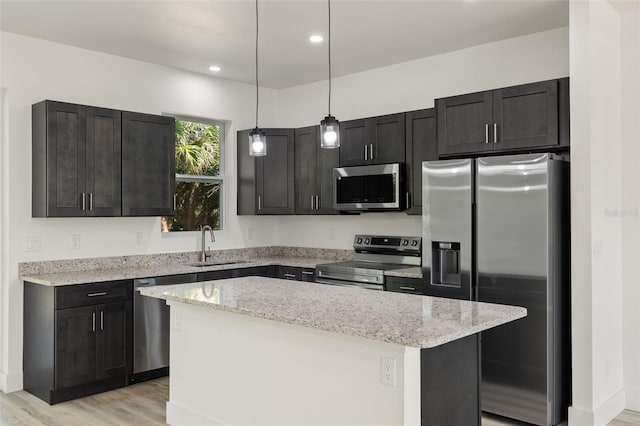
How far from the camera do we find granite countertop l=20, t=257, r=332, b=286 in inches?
162

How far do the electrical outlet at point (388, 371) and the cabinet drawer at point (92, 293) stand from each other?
105 inches

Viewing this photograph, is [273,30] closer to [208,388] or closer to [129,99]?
[129,99]

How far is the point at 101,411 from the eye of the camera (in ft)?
12.7

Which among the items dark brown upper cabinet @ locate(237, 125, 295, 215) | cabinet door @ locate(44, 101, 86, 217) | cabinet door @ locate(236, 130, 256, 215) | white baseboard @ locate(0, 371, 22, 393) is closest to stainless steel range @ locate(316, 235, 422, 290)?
dark brown upper cabinet @ locate(237, 125, 295, 215)

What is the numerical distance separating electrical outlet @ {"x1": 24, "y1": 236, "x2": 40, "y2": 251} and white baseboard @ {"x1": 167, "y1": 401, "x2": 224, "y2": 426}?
5.85 ft

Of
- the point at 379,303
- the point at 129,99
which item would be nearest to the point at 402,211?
the point at 379,303

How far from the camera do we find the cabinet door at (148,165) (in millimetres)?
4625

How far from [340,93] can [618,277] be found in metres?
3.12

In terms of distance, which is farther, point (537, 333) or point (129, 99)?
point (129, 99)

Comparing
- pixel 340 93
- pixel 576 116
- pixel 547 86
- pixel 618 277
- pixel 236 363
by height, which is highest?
pixel 340 93

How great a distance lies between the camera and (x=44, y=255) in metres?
4.43

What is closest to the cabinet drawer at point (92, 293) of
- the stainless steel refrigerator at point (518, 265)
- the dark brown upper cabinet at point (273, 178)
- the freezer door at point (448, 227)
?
the dark brown upper cabinet at point (273, 178)

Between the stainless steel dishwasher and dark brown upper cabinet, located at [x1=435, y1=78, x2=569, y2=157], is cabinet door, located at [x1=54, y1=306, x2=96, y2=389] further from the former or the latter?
dark brown upper cabinet, located at [x1=435, y1=78, x2=569, y2=157]

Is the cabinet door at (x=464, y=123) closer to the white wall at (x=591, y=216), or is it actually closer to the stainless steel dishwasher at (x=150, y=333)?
the white wall at (x=591, y=216)
